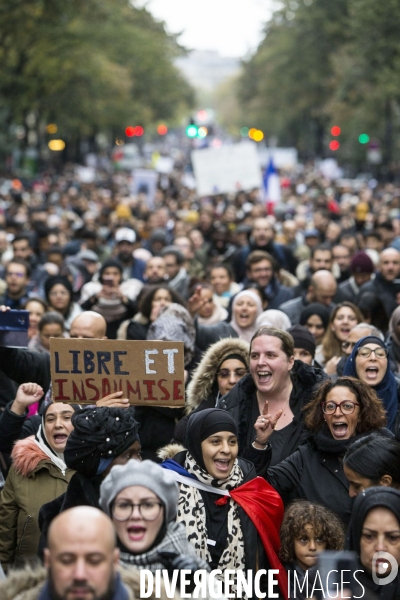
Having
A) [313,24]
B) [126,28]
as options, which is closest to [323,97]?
[313,24]

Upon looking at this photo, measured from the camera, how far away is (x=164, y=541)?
4.06 meters

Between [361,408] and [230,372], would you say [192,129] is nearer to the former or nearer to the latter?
[230,372]

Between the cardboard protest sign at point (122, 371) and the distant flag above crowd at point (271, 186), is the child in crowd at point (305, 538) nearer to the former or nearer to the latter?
the cardboard protest sign at point (122, 371)

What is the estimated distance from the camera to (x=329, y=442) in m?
5.34

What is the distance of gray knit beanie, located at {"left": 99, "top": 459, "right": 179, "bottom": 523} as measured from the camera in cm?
405

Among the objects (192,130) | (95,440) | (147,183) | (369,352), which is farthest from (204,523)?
(147,183)

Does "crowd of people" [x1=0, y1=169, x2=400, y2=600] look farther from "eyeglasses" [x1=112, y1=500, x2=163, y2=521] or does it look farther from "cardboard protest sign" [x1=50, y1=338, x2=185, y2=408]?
"cardboard protest sign" [x1=50, y1=338, x2=185, y2=408]

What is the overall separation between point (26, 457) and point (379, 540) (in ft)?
6.53

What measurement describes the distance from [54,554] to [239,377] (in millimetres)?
3358

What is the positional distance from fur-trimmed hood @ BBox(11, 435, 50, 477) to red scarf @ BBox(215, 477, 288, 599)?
104 centimetres

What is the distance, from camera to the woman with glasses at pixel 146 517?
3.99 metres

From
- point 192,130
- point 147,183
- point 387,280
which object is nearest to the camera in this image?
point 387,280

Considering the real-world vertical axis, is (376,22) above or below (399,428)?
above

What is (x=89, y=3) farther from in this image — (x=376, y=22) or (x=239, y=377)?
(x=239, y=377)
